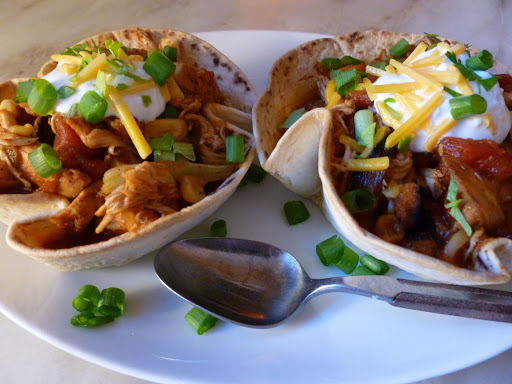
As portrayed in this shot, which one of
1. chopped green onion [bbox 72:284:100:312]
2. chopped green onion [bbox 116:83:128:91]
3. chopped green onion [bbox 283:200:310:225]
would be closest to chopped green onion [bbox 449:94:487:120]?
chopped green onion [bbox 283:200:310:225]

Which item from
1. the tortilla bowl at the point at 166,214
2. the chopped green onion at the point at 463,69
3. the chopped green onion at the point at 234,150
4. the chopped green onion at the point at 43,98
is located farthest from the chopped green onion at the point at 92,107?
the chopped green onion at the point at 463,69

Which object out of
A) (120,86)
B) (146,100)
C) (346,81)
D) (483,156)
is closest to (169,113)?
(146,100)

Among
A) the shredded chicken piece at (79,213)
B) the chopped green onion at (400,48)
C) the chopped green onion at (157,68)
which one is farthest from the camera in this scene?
the chopped green onion at (400,48)

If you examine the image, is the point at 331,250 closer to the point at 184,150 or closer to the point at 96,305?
the point at 184,150

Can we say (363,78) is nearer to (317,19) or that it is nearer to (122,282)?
(122,282)

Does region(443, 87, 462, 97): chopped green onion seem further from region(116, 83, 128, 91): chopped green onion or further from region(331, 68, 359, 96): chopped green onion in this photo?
region(116, 83, 128, 91): chopped green onion

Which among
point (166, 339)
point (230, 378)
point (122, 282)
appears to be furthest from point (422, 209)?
point (122, 282)

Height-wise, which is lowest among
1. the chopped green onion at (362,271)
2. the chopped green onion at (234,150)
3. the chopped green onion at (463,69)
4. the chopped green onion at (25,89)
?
the chopped green onion at (362,271)

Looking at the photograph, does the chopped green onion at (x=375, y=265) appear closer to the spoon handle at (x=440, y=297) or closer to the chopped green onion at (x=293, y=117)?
the spoon handle at (x=440, y=297)
